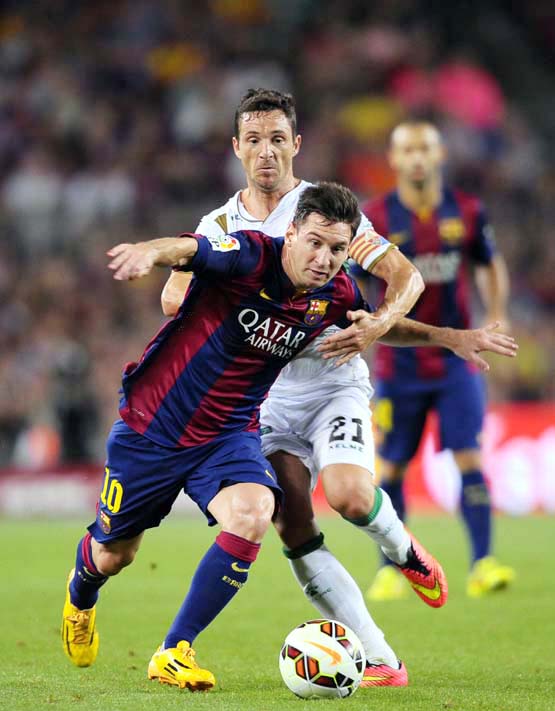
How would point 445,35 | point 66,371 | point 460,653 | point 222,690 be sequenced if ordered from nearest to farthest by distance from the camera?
point 222,690
point 460,653
point 66,371
point 445,35

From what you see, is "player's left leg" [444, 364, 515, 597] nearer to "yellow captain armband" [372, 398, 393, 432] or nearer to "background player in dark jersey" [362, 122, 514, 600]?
"background player in dark jersey" [362, 122, 514, 600]

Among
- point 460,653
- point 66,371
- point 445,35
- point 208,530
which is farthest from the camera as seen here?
point 445,35

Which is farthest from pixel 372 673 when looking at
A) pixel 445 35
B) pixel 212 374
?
pixel 445 35

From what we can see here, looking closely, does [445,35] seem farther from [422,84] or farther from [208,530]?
[208,530]

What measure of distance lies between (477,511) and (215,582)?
362 centimetres

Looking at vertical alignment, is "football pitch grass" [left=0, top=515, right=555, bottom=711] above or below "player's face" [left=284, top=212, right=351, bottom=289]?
below

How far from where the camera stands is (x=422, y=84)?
1964 centimetres

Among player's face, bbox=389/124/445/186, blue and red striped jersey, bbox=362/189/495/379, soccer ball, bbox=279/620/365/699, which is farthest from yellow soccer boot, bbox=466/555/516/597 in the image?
soccer ball, bbox=279/620/365/699

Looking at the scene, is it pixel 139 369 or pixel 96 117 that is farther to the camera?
pixel 96 117

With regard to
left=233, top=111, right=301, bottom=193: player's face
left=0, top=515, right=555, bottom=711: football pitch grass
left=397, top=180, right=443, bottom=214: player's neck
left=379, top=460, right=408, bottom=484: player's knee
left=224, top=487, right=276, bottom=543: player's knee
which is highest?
left=397, top=180, right=443, bottom=214: player's neck

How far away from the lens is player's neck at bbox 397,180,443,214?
27.0ft

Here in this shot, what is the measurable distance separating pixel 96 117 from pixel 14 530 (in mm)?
8035

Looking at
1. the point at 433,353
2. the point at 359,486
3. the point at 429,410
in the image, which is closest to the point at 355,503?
the point at 359,486

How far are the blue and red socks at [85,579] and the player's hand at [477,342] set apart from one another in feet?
5.60
